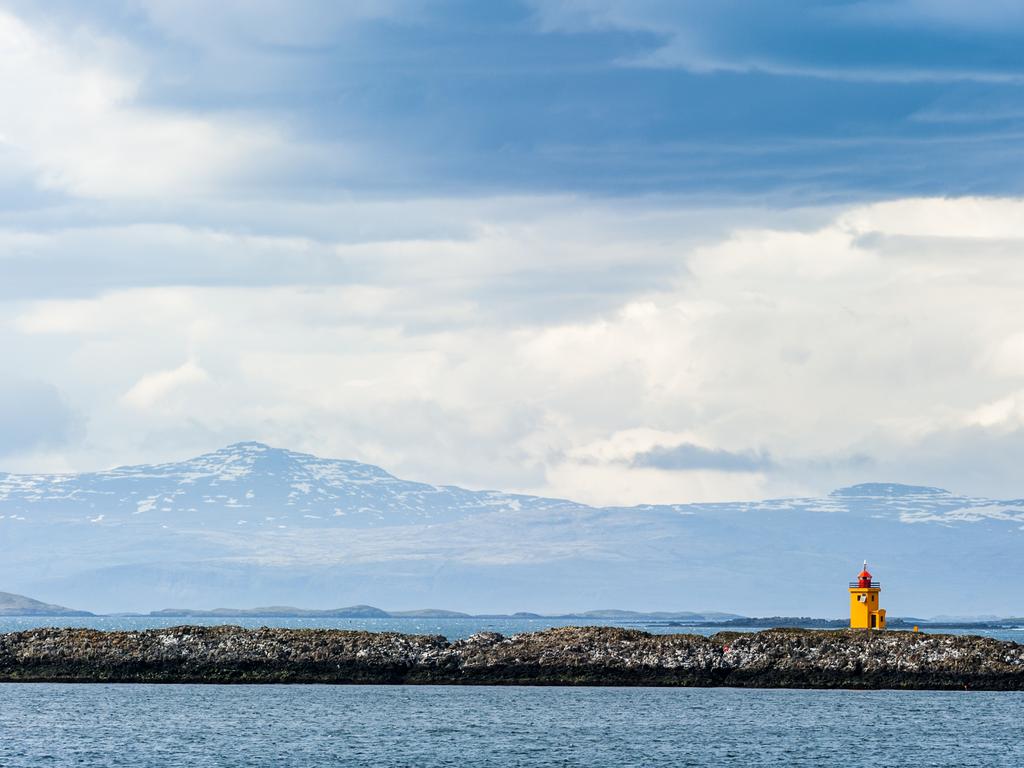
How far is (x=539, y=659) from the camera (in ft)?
358

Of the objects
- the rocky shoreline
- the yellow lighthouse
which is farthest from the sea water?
the yellow lighthouse

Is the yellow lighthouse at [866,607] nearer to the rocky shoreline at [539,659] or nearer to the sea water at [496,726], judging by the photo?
the rocky shoreline at [539,659]

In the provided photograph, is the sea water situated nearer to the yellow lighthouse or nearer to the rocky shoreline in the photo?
the rocky shoreline

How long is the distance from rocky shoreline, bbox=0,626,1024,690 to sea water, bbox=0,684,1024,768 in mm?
1080

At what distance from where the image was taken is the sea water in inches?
3019

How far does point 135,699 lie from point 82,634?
15.7 m

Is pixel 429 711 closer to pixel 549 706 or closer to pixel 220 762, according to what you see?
pixel 549 706

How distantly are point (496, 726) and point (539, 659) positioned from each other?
20.7m

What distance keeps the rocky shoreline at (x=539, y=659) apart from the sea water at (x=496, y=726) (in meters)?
1.08

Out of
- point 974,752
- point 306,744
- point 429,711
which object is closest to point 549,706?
point 429,711

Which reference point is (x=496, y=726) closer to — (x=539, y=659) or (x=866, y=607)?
(x=539, y=659)

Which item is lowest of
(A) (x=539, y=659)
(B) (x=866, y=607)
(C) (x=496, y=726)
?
(C) (x=496, y=726)

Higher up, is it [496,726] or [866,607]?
[866,607]

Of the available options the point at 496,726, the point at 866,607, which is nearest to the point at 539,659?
the point at 496,726
